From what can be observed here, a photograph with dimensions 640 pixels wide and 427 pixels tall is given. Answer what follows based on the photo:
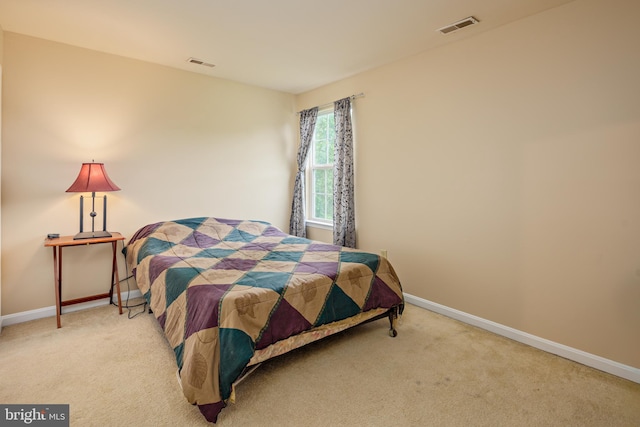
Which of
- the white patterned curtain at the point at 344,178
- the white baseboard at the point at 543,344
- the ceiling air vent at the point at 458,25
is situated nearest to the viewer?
the white baseboard at the point at 543,344

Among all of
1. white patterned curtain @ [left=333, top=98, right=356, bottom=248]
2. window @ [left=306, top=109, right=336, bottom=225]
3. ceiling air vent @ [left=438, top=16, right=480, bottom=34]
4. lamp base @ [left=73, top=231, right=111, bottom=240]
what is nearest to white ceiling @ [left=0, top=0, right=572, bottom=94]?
ceiling air vent @ [left=438, top=16, right=480, bottom=34]

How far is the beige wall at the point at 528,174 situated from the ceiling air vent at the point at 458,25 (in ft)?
0.74

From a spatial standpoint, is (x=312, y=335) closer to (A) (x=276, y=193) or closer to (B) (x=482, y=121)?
(B) (x=482, y=121)

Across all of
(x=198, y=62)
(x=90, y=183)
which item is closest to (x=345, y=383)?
(x=90, y=183)

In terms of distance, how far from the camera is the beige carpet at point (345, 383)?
1.70m

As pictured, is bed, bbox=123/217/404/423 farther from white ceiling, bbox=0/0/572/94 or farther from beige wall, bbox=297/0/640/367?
white ceiling, bbox=0/0/572/94

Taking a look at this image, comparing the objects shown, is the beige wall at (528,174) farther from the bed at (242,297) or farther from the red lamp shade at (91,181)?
the red lamp shade at (91,181)

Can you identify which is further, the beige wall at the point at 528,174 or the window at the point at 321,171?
the window at the point at 321,171

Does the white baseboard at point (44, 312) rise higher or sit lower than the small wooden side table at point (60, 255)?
lower

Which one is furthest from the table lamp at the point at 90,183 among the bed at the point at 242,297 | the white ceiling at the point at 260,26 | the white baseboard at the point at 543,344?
the white baseboard at the point at 543,344

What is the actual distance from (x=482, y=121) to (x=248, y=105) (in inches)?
107

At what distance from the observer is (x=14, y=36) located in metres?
2.72

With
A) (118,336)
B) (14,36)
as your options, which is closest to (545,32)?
(118,336)

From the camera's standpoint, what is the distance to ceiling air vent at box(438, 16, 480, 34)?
8.12ft
